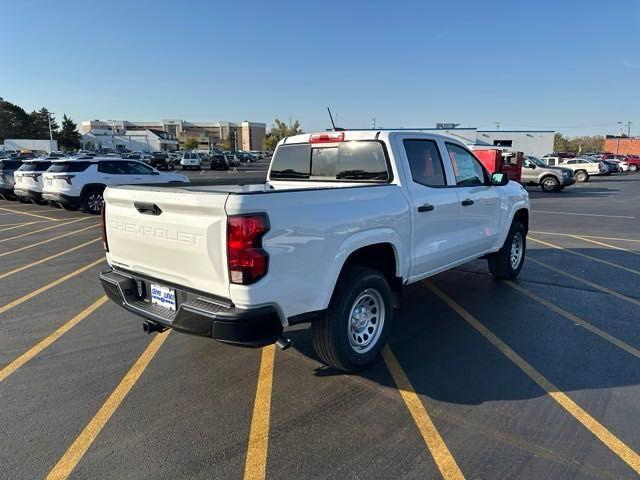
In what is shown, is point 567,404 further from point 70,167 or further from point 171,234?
point 70,167

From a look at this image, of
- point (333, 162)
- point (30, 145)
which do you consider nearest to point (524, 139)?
point (333, 162)

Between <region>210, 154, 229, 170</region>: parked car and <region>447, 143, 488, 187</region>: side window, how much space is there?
47036 millimetres

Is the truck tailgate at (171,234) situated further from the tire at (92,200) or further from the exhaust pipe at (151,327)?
the tire at (92,200)

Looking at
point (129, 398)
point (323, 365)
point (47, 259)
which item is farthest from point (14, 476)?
point (47, 259)

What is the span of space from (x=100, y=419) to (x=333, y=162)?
3.09 metres

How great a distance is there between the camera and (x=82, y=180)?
1307 centimetres

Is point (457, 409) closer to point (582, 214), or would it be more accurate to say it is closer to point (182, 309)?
point (182, 309)

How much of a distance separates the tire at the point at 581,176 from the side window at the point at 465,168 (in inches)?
1199

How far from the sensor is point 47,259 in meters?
7.76

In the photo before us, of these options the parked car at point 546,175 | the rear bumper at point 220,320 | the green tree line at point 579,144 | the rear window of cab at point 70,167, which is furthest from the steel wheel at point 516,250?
the green tree line at point 579,144

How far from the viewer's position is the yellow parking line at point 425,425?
8.43ft

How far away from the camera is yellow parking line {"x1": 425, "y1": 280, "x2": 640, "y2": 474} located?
106 inches

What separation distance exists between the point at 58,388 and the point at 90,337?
1.01 metres

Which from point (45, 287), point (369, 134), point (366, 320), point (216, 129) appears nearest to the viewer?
point (366, 320)
